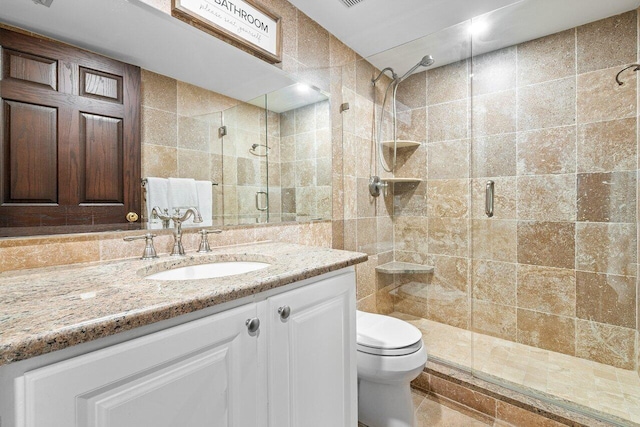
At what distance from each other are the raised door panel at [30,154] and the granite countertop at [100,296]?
225 mm

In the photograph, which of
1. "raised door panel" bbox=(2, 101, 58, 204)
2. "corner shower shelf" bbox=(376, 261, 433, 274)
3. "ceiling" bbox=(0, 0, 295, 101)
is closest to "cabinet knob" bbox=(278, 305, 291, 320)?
"raised door panel" bbox=(2, 101, 58, 204)

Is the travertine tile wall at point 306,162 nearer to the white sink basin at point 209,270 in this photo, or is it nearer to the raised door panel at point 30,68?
the white sink basin at point 209,270

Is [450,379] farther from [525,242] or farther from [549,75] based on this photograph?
[549,75]

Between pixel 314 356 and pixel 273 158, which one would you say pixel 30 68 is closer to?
pixel 273 158

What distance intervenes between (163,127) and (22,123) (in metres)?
0.38

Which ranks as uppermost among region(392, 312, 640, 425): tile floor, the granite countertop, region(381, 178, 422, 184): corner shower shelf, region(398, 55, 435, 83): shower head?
region(398, 55, 435, 83): shower head

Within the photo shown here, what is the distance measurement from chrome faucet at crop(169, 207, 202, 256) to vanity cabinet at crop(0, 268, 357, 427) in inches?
19.7

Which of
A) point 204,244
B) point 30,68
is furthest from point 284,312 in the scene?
point 30,68

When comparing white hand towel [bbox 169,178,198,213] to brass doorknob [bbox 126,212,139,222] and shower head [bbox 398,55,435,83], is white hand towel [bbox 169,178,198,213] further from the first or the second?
shower head [bbox 398,55,435,83]

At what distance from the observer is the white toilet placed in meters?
1.34

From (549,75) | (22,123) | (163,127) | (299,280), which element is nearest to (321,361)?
(299,280)

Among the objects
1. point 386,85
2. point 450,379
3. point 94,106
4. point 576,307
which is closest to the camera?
point 94,106

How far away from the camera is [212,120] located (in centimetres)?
130

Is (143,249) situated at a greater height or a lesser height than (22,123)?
lesser
